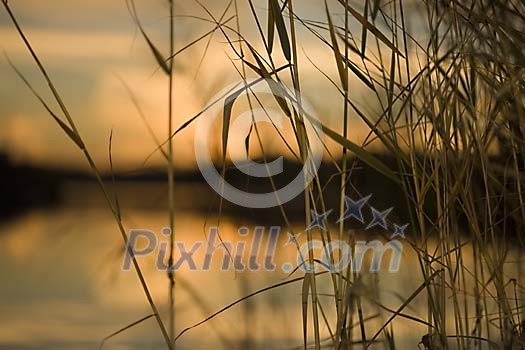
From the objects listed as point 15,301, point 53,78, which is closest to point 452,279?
point 15,301

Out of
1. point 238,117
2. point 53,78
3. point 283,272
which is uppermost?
point 53,78

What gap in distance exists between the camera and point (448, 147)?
93 centimetres

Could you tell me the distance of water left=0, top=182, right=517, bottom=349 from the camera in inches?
49.2

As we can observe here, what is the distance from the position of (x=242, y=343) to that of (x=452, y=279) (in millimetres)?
399

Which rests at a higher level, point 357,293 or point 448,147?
point 448,147

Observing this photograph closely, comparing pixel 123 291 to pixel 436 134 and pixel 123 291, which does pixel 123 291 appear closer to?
pixel 123 291

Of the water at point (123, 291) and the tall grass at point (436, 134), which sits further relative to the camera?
the water at point (123, 291)

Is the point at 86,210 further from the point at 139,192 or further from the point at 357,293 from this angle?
the point at 357,293

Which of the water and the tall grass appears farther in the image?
the water

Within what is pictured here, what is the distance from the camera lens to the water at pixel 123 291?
1.25 m

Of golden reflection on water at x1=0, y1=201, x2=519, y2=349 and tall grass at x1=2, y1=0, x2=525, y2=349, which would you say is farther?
golden reflection on water at x1=0, y1=201, x2=519, y2=349

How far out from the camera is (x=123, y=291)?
4.70ft

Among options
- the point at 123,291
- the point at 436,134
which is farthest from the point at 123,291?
the point at 436,134

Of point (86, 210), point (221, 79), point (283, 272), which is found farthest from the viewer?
point (86, 210)
